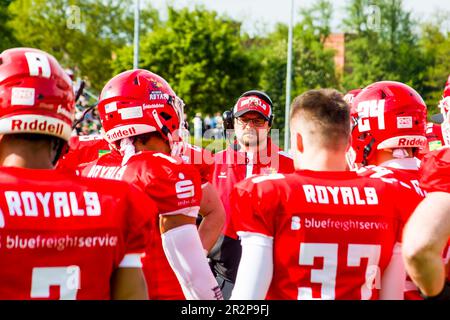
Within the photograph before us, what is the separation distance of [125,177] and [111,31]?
49.8 metres

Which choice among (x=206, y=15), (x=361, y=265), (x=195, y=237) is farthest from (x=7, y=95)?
(x=206, y=15)

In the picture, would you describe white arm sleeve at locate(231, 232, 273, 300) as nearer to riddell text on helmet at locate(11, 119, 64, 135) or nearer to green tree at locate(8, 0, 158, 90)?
riddell text on helmet at locate(11, 119, 64, 135)

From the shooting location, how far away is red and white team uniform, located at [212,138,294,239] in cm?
627

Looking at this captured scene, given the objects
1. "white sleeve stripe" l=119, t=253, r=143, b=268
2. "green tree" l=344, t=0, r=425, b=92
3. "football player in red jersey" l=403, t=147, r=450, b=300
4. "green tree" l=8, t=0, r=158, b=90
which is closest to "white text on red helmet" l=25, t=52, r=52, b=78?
"white sleeve stripe" l=119, t=253, r=143, b=268

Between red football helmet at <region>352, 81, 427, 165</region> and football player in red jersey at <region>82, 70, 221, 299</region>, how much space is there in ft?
3.19

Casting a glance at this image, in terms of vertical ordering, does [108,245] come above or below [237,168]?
above

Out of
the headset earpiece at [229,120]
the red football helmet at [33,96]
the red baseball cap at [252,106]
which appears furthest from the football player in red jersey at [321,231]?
the headset earpiece at [229,120]

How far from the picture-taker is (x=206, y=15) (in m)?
45.5

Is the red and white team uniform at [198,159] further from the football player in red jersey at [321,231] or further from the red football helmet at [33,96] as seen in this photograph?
the red football helmet at [33,96]

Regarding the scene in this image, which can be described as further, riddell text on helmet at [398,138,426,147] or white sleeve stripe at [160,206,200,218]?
riddell text on helmet at [398,138,426,147]

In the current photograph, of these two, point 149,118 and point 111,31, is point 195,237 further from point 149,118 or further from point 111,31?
point 111,31

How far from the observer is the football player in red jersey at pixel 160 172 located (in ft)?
11.4

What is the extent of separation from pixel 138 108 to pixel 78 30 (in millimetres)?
47505

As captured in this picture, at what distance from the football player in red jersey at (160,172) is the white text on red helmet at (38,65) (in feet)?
3.06
